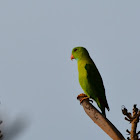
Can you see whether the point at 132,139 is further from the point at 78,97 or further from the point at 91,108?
the point at 78,97

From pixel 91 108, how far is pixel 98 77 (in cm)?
257

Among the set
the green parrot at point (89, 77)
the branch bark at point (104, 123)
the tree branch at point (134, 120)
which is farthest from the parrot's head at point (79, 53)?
the tree branch at point (134, 120)

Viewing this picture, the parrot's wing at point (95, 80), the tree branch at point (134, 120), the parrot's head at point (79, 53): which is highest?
the parrot's head at point (79, 53)

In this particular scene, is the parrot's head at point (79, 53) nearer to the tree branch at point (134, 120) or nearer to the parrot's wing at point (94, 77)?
the parrot's wing at point (94, 77)

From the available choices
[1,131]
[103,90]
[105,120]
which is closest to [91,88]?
[103,90]

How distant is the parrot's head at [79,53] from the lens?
309 inches

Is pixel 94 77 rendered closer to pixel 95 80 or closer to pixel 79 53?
pixel 95 80

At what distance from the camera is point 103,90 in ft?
24.3

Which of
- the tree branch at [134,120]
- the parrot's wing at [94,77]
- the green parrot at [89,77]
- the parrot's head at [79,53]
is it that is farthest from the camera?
the parrot's head at [79,53]

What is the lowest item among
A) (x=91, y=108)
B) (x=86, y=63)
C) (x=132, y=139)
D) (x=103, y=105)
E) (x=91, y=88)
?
(x=132, y=139)

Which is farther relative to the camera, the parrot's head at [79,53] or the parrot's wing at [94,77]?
the parrot's head at [79,53]

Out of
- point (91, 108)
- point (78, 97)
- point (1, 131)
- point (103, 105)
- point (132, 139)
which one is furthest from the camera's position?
point (103, 105)

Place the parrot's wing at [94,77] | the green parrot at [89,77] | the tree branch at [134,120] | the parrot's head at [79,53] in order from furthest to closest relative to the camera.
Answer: the parrot's head at [79,53], the parrot's wing at [94,77], the green parrot at [89,77], the tree branch at [134,120]

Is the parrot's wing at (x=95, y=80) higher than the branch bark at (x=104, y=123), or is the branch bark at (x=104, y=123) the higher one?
the parrot's wing at (x=95, y=80)
